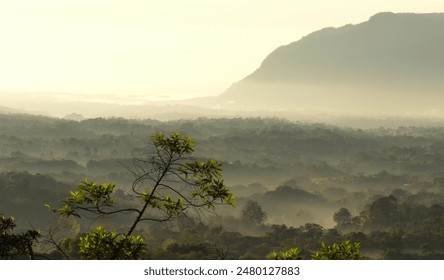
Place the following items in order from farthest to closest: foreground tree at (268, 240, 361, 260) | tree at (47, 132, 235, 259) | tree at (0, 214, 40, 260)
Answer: foreground tree at (268, 240, 361, 260), tree at (0, 214, 40, 260), tree at (47, 132, 235, 259)

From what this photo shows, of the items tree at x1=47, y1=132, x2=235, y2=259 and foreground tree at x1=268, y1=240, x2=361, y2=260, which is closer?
tree at x1=47, y1=132, x2=235, y2=259

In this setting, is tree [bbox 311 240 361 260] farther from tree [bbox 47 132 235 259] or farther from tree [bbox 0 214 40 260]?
tree [bbox 0 214 40 260]

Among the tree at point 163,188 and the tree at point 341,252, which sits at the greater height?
the tree at point 163,188

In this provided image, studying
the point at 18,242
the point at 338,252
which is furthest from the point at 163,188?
the point at 338,252

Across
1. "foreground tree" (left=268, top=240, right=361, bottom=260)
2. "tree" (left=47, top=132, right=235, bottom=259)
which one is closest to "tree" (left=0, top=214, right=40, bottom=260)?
"tree" (left=47, top=132, right=235, bottom=259)

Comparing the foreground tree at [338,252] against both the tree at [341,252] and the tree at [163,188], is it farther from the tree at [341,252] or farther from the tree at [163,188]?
the tree at [163,188]

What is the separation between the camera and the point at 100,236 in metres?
16.1

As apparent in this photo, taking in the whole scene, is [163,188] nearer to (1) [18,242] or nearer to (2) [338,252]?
(1) [18,242]

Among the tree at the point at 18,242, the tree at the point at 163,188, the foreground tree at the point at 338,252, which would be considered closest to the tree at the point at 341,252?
the foreground tree at the point at 338,252

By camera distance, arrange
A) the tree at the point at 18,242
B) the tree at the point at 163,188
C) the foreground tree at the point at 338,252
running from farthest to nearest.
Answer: the foreground tree at the point at 338,252 → the tree at the point at 18,242 → the tree at the point at 163,188

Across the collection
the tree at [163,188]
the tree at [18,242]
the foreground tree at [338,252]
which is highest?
the tree at [163,188]
